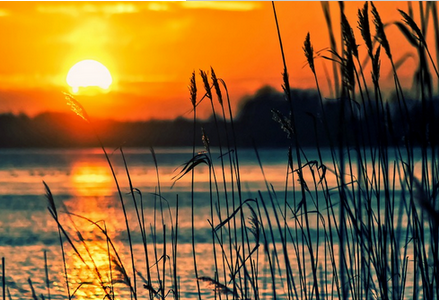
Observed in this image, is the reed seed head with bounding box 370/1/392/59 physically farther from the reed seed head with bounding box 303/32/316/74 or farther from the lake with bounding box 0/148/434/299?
the lake with bounding box 0/148/434/299

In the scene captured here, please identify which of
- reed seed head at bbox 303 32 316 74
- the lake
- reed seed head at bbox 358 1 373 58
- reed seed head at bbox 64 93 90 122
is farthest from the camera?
the lake

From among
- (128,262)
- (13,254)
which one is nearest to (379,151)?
(128,262)

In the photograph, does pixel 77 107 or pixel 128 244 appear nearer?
pixel 77 107

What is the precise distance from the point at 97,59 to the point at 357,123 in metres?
19.6

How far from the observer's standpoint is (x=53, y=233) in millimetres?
12734

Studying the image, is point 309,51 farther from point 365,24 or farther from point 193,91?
point 193,91

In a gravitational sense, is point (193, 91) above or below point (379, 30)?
below

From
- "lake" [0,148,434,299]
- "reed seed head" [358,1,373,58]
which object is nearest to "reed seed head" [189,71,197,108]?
"lake" [0,148,434,299]

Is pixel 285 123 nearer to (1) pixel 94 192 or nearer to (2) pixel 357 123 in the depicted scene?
(2) pixel 357 123

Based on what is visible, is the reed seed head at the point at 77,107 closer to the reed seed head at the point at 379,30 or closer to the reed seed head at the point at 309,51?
the reed seed head at the point at 309,51

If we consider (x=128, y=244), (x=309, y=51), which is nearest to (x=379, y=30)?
(x=309, y=51)

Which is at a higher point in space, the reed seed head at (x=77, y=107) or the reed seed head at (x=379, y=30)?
the reed seed head at (x=379, y=30)

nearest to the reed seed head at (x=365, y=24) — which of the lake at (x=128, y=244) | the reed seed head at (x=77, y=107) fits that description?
the lake at (x=128, y=244)

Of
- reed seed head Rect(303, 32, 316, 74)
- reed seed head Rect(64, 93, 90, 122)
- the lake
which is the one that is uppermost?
reed seed head Rect(303, 32, 316, 74)
